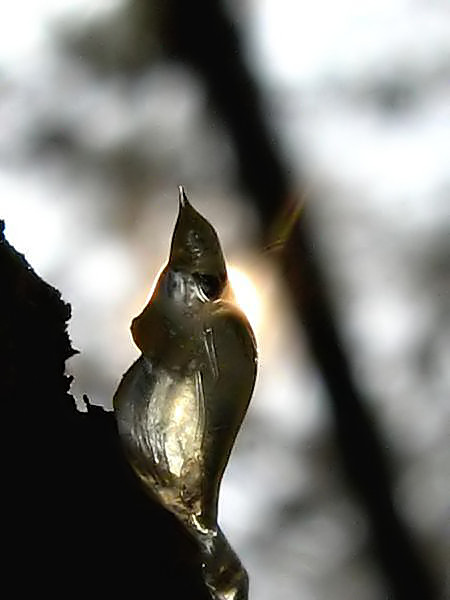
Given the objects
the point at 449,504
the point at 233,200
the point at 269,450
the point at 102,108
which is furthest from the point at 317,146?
the point at 449,504

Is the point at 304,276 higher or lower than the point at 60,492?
higher

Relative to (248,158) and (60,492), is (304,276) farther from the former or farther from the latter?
(60,492)

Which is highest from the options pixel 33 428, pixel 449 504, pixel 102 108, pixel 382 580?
pixel 102 108

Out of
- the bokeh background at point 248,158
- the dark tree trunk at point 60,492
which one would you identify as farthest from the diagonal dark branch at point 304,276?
the dark tree trunk at point 60,492

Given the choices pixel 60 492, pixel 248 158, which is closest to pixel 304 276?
pixel 248 158

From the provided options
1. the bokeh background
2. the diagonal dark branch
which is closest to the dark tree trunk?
the bokeh background

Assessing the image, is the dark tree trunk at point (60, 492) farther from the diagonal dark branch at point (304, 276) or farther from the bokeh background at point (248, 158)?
the diagonal dark branch at point (304, 276)

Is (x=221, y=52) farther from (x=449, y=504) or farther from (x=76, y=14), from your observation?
(x=449, y=504)

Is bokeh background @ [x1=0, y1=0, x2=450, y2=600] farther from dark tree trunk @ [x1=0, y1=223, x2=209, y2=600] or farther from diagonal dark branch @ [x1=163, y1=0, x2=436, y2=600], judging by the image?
dark tree trunk @ [x1=0, y1=223, x2=209, y2=600]
